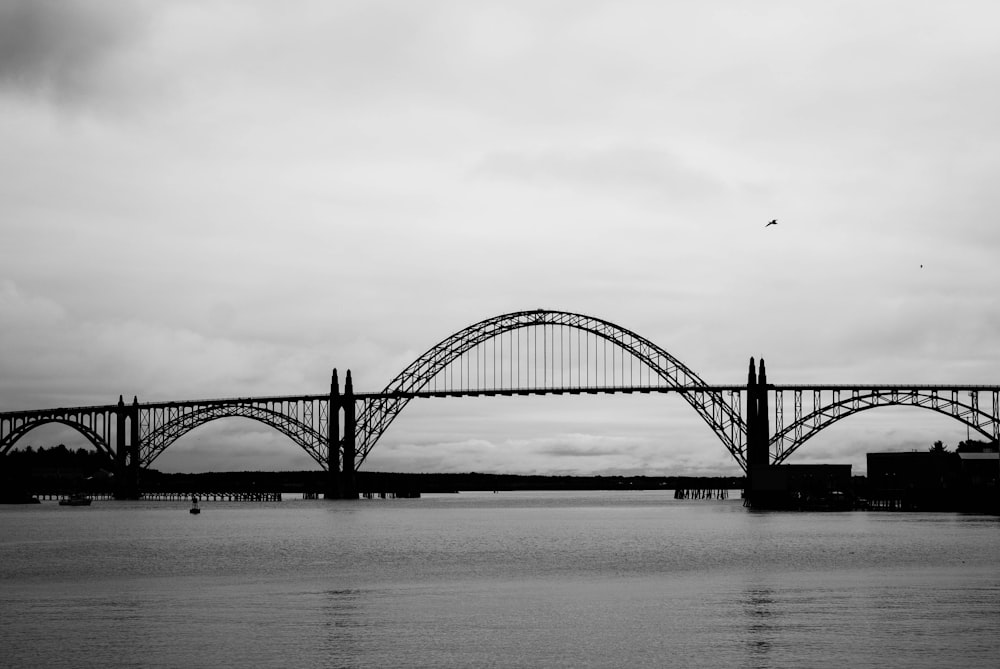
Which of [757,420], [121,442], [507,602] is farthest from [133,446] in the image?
[507,602]

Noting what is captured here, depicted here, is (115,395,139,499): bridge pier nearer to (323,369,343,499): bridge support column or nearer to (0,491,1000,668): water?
(323,369,343,499): bridge support column

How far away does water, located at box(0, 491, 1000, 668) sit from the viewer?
28812mm

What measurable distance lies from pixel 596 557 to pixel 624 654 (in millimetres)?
31019

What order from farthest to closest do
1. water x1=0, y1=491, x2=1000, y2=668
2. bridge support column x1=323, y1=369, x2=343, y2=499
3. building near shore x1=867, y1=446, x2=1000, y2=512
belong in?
bridge support column x1=323, y1=369, x2=343, y2=499, building near shore x1=867, y1=446, x2=1000, y2=512, water x1=0, y1=491, x2=1000, y2=668

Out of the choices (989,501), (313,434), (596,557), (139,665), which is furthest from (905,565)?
(313,434)

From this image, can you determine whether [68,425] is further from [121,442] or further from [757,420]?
[757,420]

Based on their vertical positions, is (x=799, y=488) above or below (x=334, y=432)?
below

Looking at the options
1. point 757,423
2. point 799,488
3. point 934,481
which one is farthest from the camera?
point 934,481

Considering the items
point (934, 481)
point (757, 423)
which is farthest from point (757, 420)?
point (934, 481)

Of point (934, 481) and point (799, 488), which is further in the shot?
point (934, 481)

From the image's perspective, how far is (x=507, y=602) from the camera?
39.0 meters

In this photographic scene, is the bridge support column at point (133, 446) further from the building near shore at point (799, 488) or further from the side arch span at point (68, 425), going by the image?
the building near shore at point (799, 488)

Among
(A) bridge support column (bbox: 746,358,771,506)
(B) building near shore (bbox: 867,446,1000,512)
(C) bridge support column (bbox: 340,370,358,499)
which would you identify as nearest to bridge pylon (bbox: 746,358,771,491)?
(A) bridge support column (bbox: 746,358,771,506)

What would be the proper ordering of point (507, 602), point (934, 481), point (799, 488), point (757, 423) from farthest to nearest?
point (934, 481), point (799, 488), point (757, 423), point (507, 602)
